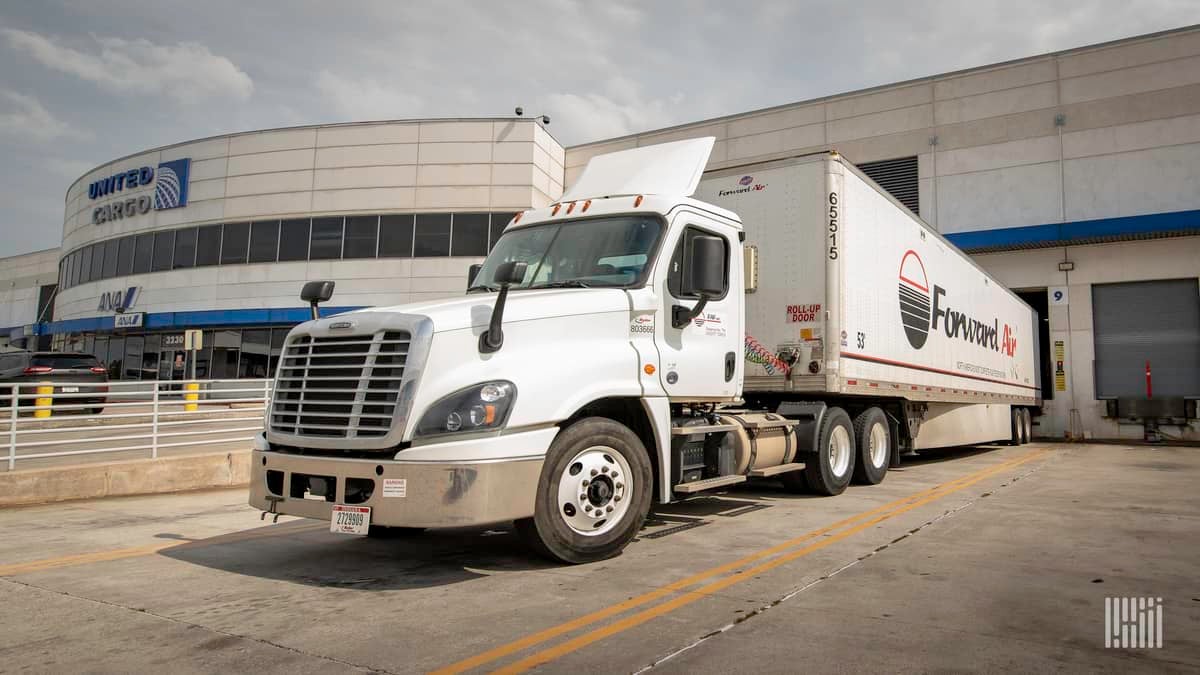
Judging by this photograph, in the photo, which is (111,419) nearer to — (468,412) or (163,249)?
(468,412)

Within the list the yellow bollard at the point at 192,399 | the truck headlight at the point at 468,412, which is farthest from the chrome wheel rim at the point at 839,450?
the yellow bollard at the point at 192,399

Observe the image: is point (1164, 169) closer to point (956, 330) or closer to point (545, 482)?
point (956, 330)

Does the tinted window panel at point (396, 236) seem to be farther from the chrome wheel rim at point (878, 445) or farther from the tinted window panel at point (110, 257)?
the chrome wheel rim at point (878, 445)

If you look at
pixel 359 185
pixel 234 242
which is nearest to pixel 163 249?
pixel 234 242

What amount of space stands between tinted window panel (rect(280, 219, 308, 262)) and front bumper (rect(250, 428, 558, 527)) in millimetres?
27745

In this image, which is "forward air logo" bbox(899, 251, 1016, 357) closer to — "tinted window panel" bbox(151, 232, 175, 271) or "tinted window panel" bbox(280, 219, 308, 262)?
"tinted window panel" bbox(280, 219, 308, 262)

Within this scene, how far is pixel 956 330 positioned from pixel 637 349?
967cm

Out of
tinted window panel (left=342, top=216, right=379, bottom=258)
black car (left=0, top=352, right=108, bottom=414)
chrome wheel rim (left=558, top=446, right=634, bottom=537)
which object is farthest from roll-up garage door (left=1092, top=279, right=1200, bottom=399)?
black car (left=0, top=352, right=108, bottom=414)

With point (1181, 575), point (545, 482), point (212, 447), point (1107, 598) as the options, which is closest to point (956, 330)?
point (1181, 575)

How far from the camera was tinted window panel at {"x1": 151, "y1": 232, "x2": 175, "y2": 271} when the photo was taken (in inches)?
1294

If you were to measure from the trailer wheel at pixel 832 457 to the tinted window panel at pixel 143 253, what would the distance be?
33443 millimetres

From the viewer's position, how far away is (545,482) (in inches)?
199

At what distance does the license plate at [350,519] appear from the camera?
4.70 m

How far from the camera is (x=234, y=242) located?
3147 centimetres
